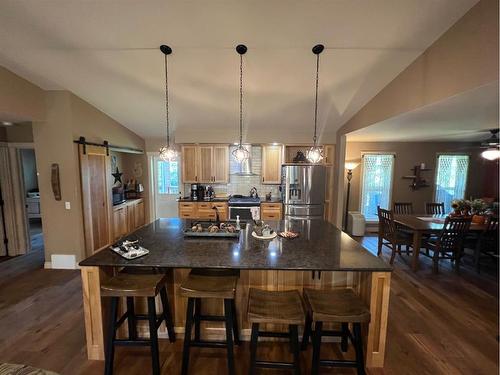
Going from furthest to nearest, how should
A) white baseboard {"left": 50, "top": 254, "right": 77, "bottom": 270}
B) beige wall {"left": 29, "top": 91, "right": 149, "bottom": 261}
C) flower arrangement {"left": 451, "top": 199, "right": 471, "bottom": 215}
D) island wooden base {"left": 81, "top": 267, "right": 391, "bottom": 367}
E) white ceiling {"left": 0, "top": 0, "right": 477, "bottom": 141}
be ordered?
flower arrangement {"left": 451, "top": 199, "right": 471, "bottom": 215}, white baseboard {"left": 50, "top": 254, "right": 77, "bottom": 270}, beige wall {"left": 29, "top": 91, "right": 149, "bottom": 261}, white ceiling {"left": 0, "top": 0, "right": 477, "bottom": 141}, island wooden base {"left": 81, "top": 267, "right": 391, "bottom": 367}

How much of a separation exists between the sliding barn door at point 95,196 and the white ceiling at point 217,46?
888 millimetres

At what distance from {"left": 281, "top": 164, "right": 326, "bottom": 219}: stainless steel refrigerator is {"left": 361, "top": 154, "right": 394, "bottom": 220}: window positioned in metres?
1.78

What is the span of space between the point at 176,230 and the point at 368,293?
1907 millimetres

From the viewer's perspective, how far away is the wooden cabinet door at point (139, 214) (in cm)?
545

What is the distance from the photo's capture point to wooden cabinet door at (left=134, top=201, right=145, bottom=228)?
17.9ft

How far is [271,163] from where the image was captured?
5070mm

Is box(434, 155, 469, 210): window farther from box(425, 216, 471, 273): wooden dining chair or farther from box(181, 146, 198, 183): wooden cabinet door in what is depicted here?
box(181, 146, 198, 183): wooden cabinet door

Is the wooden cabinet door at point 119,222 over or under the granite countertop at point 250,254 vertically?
under

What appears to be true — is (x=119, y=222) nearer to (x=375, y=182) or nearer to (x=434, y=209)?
(x=375, y=182)

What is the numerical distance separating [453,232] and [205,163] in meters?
4.39

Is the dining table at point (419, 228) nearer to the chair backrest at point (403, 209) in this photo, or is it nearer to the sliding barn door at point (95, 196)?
the chair backrest at point (403, 209)

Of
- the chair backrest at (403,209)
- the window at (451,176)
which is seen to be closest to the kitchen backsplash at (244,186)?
the chair backrest at (403,209)

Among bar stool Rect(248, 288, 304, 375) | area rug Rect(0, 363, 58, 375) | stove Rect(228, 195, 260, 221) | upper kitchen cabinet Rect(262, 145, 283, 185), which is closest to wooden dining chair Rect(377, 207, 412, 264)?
upper kitchen cabinet Rect(262, 145, 283, 185)

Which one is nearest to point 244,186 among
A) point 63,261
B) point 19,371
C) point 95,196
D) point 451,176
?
point 95,196
